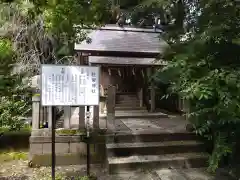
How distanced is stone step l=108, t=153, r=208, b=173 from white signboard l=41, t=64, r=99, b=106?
4.24ft

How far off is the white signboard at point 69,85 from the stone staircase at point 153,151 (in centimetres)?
132

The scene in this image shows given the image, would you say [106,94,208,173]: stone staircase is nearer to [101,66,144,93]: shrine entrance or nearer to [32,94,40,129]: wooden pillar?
[32,94,40,129]: wooden pillar

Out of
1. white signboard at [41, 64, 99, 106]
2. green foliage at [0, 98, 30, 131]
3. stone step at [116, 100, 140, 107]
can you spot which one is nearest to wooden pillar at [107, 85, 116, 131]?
white signboard at [41, 64, 99, 106]

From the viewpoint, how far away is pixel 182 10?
3.41m

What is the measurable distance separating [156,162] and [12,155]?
2.99 meters

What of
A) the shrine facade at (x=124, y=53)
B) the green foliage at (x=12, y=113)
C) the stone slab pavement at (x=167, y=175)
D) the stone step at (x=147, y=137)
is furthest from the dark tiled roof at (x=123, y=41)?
the stone slab pavement at (x=167, y=175)

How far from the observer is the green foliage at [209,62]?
→ 272cm

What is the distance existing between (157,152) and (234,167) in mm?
1372

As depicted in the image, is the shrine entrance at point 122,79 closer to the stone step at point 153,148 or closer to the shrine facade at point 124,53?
the shrine facade at point 124,53

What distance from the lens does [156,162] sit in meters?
4.09

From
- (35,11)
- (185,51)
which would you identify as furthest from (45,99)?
(185,51)

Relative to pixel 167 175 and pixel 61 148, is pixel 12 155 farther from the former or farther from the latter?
pixel 167 175

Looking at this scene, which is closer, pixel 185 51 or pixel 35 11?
pixel 185 51

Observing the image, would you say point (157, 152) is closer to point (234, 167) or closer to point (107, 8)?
point (234, 167)
